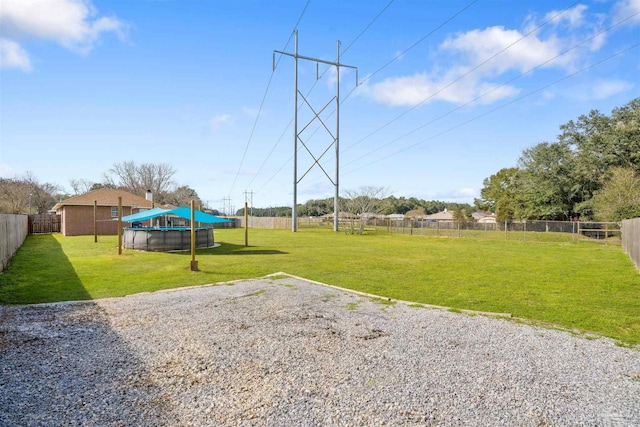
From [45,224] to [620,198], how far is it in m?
44.8

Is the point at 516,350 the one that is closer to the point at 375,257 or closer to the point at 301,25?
the point at 375,257

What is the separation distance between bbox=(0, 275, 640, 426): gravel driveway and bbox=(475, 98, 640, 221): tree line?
27.5 meters

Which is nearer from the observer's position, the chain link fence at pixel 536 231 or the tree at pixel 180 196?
the chain link fence at pixel 536 231

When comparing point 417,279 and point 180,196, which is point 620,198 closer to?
point 417,279

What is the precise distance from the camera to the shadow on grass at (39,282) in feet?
23.1

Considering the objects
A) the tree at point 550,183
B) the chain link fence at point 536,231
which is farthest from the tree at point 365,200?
the tree at point 550,183

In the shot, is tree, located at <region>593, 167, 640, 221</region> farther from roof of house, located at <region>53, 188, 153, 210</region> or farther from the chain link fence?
roof of house, located at <region>53, 188, 153, 210</region>

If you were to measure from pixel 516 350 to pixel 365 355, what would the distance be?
6.26 ft

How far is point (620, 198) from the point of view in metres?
26.3

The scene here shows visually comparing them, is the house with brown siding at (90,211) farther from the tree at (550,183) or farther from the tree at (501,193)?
the tree at (501,193)

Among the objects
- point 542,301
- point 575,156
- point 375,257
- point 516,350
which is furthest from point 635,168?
point 516,350

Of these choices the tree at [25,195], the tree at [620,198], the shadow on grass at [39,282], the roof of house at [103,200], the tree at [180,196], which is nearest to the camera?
the shadow on grass at [39,282]

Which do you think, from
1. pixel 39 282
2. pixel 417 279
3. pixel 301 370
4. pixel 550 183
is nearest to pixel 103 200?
pixel 39 282

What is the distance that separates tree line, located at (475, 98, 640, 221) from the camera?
90.4 ft
